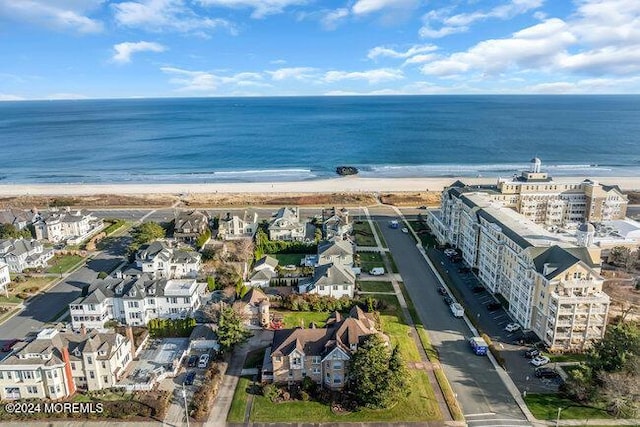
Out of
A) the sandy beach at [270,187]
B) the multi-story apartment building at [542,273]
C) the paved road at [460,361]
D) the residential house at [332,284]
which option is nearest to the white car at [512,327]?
the multi-story apartment building at [542,273]

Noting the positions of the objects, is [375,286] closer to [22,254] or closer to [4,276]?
[4,276]

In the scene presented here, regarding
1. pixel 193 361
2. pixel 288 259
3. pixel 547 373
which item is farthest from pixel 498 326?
pixel 193 361

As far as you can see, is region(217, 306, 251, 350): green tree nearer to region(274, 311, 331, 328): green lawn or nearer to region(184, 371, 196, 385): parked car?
region(184, 371, 196, 385): parked car

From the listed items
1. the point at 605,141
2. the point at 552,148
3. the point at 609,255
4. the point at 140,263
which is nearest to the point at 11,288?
the point at 140,263

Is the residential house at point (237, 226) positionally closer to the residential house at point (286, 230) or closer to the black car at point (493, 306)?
the residential house at point (286, 230)

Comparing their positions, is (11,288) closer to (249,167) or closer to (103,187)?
(103,187)

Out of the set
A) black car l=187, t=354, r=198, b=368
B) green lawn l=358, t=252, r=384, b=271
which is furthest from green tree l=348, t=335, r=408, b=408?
green lawn l=358, t=252, r=384, b=271
